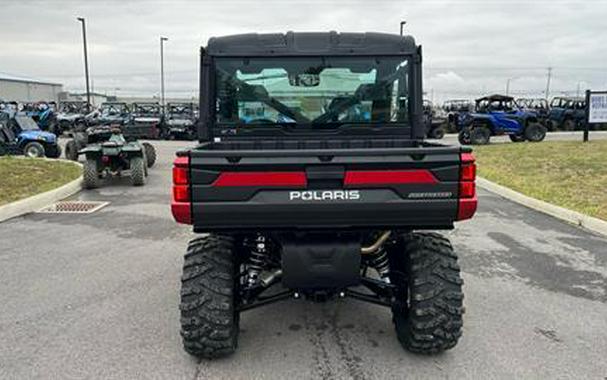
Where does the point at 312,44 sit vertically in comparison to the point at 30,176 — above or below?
above

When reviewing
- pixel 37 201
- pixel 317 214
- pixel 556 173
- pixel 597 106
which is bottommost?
pixel 37 201

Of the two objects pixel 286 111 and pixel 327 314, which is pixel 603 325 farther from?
pixel 286 111

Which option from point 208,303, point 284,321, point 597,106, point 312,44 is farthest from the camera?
point 597,106

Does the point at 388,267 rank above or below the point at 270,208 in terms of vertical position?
below

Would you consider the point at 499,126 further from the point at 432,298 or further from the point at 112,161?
the point at 432,298

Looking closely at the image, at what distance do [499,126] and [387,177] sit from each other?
71.3ft

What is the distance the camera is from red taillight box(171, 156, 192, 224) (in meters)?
3.42

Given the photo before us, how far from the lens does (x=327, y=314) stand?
4.78 metres

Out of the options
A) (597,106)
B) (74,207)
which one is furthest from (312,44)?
(597,106)

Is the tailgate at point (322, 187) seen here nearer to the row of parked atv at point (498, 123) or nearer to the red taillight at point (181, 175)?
the red taillight at point (181, 175)

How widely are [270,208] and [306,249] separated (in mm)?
413

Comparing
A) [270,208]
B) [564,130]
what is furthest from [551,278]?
[564,130]

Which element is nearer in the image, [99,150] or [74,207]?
[74,207]

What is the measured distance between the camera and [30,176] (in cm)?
1198
